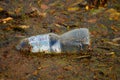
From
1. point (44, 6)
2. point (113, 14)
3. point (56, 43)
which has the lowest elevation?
point (56, 43)

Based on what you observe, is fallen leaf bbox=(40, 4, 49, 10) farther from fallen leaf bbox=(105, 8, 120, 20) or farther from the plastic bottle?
the plastic bottle

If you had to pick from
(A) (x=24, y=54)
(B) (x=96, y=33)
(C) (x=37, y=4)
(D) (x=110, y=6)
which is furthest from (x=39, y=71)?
(D) (x=110, y=6)

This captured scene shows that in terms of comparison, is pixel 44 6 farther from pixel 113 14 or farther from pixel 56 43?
pixel 56 43

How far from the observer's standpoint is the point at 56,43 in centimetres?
305

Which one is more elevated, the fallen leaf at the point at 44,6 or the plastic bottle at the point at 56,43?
the fallen leaf at the point at 44,6

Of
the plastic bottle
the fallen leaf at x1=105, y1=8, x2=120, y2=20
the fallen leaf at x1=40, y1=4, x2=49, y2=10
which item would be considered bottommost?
the plastic bottle

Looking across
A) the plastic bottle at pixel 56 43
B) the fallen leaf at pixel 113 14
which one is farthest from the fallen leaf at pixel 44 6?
the plastic bottle at pixel 56 43

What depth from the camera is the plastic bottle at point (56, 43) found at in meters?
3.01

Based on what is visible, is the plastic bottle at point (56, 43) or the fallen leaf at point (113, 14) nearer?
the plastic bottle at point (56, 43)

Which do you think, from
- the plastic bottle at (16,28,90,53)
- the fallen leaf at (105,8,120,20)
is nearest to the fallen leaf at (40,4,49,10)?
the fallen leaf at (105,8,120,20)

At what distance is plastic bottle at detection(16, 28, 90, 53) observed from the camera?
301 cm

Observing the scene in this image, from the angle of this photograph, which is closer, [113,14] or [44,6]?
[113,14]

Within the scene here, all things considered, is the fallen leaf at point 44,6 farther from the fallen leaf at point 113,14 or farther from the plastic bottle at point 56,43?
the plastic bottle at point 56,43

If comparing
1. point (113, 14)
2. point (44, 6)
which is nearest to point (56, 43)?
point (44, 6)
